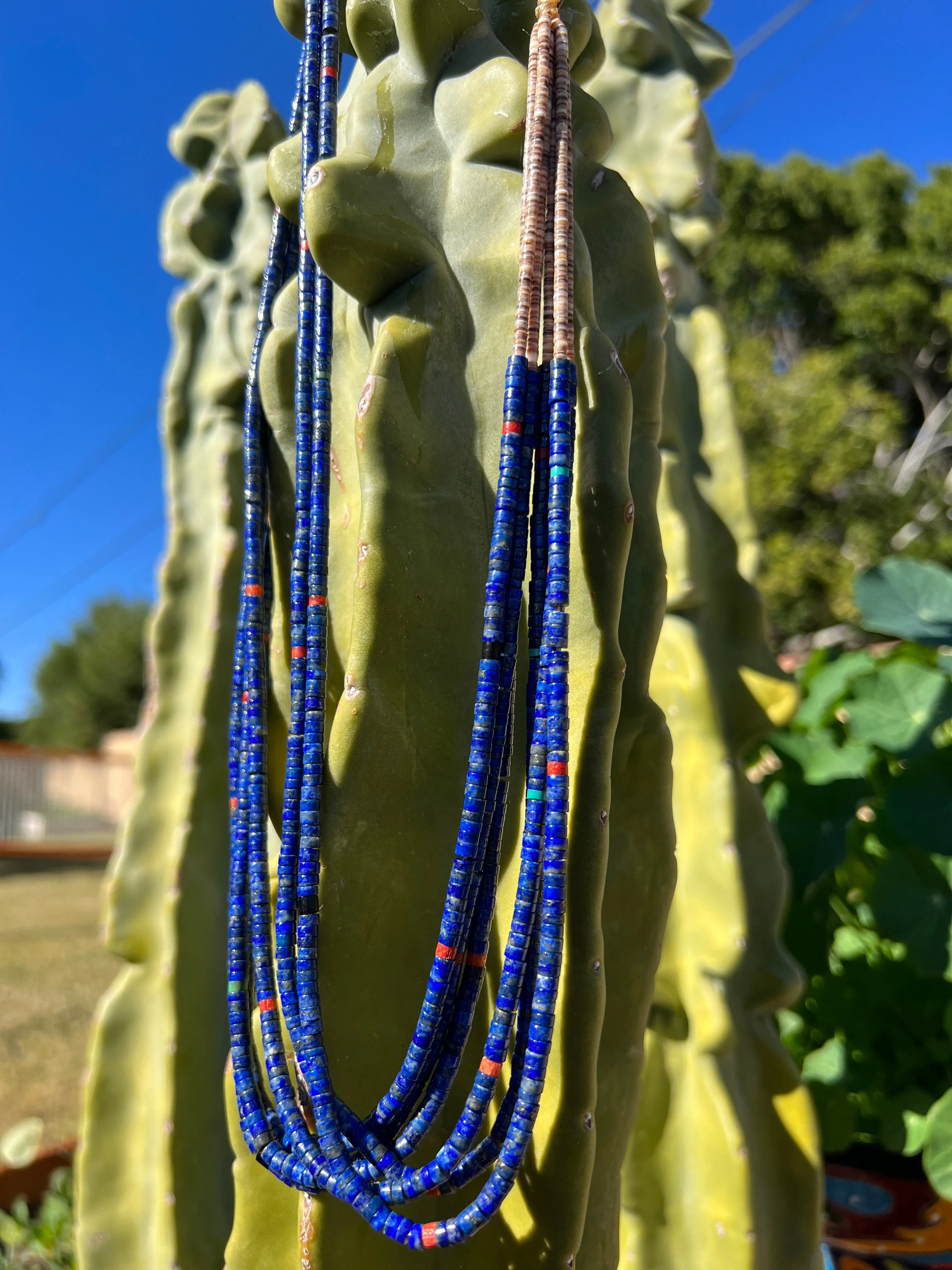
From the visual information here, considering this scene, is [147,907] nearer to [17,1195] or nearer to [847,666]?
[17,1195]

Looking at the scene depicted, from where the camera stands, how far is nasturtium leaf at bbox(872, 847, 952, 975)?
1.03m

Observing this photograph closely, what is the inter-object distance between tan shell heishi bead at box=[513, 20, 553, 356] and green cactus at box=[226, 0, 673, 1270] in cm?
3

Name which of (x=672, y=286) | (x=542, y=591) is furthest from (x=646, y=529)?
(x=672, y=286)

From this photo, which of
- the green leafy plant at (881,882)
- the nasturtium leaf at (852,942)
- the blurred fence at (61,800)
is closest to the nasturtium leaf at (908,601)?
the green leafy plant at (881,882)

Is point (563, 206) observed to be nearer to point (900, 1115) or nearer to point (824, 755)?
point (824, 755)

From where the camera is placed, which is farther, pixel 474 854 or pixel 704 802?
pixel 704 802

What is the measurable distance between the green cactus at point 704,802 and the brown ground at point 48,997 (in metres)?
1.74

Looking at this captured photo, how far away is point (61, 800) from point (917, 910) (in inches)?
400

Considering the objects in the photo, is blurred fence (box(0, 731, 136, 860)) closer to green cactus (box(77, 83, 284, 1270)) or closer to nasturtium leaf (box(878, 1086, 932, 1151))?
green cactus (box(77, 83, 284, 1270))

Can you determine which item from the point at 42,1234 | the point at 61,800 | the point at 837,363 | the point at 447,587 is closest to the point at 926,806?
the point at 447,587

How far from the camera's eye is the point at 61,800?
983 centimetres

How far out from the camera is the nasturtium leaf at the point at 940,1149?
3.07 feet

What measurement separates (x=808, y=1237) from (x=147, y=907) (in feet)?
2.69

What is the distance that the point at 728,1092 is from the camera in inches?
36.8
